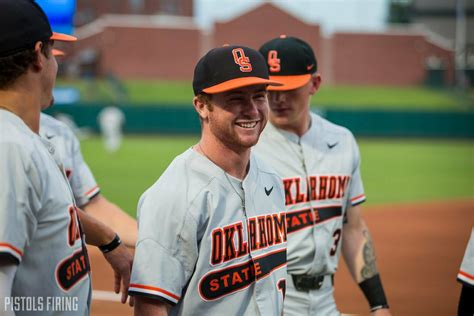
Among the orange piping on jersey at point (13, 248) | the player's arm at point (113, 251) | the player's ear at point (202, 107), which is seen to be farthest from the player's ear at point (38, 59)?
the player's arm at point (113, 251)

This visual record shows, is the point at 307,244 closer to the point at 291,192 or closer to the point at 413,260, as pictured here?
the point at 291,192

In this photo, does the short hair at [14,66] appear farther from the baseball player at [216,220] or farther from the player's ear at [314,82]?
the player's ear at [314,82]

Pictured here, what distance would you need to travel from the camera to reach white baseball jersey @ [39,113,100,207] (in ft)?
14.6

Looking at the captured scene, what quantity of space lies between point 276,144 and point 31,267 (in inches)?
88.1

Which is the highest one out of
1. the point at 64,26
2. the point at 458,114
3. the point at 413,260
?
the point at 64,26

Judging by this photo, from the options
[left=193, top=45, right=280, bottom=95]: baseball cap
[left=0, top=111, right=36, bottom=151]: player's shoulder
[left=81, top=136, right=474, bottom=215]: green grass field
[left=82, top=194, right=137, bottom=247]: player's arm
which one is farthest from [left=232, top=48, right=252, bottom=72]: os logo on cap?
[left=81, top=136, right=474, bottom=215]: green grass field

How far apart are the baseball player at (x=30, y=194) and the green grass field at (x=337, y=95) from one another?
35.7 meters

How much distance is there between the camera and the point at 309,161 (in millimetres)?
4480

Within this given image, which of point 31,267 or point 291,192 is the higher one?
point 31,267

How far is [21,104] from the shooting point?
2.62 metres

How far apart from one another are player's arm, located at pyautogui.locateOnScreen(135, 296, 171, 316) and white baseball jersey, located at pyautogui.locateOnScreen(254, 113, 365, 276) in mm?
1408

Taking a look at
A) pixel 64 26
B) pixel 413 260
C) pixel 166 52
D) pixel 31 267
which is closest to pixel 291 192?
pixel 31 267

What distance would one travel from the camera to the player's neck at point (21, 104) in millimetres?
Result: 2600

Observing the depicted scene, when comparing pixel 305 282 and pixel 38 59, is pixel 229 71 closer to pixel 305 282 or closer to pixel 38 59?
pixel 38 59
